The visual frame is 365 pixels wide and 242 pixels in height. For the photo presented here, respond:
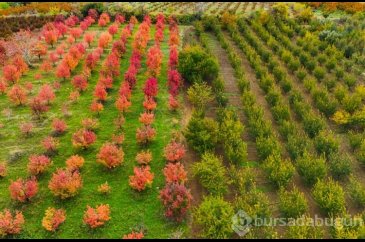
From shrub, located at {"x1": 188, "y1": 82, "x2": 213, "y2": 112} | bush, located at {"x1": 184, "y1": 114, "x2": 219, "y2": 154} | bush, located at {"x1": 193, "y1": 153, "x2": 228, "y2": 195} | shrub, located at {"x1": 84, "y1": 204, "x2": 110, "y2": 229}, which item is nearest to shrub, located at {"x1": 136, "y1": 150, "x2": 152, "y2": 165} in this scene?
bush, located at {"x1": 184, "y1": 114, "x2": 219, "y2": 154}

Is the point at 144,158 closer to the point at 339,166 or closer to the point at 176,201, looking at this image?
the point at 176,201

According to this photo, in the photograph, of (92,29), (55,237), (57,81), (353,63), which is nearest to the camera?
(55,237)

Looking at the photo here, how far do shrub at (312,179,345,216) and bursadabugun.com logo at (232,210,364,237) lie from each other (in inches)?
13.9

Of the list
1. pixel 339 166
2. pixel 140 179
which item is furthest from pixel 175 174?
pixel 339 166

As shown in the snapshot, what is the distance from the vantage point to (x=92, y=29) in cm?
3516

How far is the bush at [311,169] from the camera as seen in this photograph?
14016 millimetres

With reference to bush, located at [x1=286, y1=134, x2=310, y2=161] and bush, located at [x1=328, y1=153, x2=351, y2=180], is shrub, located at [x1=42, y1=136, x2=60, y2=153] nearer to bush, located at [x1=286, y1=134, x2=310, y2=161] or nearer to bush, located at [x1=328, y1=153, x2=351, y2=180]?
bush, located at [x1=286, y1=134, x2=310, y2=161]

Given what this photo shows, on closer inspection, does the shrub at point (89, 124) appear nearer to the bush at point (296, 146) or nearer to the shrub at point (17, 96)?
the shrub at point (17, 96)

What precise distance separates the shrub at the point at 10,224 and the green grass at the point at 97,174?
300 mm

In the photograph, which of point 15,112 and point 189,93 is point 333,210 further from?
point 15,112

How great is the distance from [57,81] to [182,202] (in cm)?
1407

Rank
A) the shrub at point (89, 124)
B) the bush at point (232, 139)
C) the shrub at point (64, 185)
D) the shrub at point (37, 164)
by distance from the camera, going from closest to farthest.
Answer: the shrub at point (64, 185)
the shrub at point (37, 164)
the bush at point (232, 139)
the shrub at point (89, 124)

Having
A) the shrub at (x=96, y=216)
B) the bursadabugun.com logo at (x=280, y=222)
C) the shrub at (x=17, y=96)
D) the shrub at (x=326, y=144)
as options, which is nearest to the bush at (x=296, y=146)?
the shrub at (x=326, y=144)

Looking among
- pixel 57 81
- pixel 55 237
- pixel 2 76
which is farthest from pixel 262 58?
pixel 55 237
